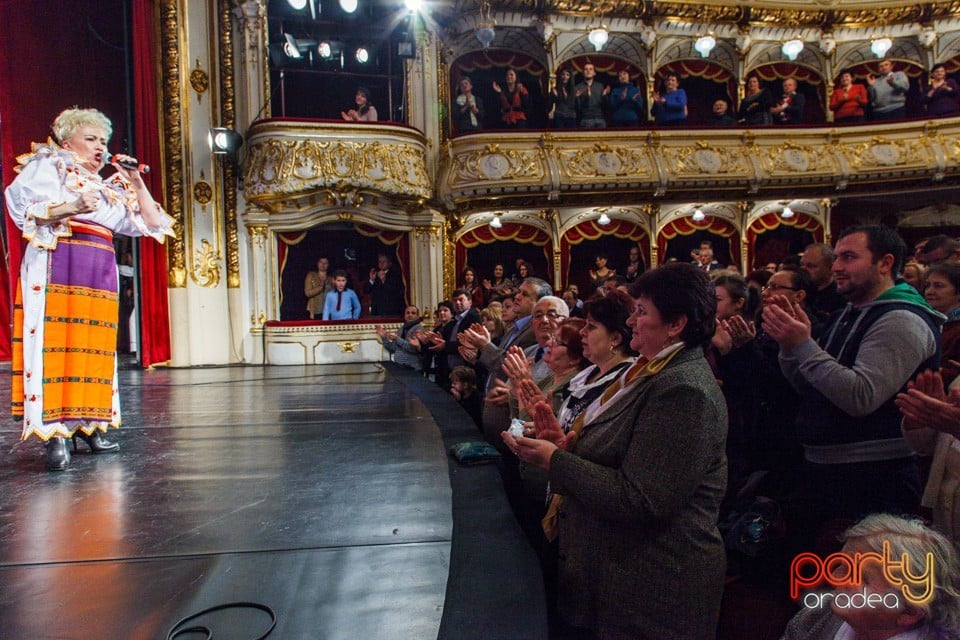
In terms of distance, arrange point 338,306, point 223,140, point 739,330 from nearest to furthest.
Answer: point 739,330
point 223,140
point 338,306

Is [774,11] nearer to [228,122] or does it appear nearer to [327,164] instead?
[327,164]

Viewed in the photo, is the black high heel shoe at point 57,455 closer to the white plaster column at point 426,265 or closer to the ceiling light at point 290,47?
the white plaster column at point 426,265

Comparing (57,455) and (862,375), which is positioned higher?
(862,375)

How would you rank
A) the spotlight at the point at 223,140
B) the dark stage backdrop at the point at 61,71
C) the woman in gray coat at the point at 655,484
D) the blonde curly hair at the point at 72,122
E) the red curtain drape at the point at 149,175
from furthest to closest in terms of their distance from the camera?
the spotlight at the point at 223,140 → the red curtain drape at the point at 149,175 → the dark stage backdrop at the point at 61,71 → the blonde curly hair at the point at 72,122 → the woman in gray coat at the point at 655,484

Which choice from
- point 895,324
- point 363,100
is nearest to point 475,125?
point 363,100

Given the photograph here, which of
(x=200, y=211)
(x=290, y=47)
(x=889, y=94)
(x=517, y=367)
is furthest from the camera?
(x=889, y=94)

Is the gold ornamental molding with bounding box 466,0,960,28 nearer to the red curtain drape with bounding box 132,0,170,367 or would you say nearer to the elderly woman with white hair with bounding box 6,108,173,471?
the red curtain drape with bounding box 132,0,170,367

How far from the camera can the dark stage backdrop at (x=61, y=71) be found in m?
8.31

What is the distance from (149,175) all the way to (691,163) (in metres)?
8.61

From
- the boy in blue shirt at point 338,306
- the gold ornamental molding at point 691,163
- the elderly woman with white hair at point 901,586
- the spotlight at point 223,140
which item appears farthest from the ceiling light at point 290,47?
the elderly woman with white hair at point 901,586

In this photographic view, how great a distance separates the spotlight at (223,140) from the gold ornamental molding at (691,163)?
10.5ft

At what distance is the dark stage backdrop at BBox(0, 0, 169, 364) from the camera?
8312mm

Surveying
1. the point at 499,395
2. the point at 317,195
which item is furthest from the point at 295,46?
the point at 499,395

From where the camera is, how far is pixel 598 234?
11.4 m
